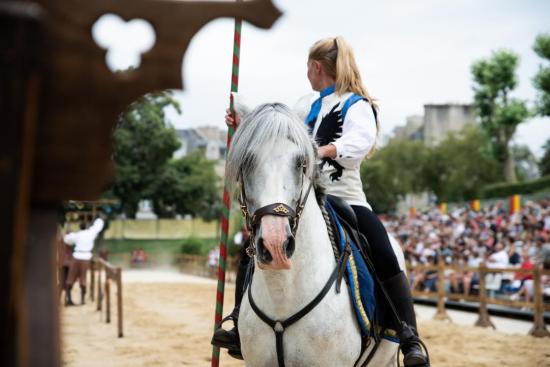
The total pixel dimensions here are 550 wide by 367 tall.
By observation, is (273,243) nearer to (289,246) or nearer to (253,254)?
(289,246)

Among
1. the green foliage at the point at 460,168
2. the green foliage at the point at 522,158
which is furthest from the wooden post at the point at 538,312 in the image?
the green foliage at the point at 522,158

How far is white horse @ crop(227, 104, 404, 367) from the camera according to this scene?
3211mm

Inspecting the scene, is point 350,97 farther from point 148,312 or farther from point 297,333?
point 148,312

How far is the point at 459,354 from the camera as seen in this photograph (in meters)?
8.93

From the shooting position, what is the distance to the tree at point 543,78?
31578 mm

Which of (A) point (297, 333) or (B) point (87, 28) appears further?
(A) point (297, 333)

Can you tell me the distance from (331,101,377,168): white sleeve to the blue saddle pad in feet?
1.10

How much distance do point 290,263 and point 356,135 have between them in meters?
1.12

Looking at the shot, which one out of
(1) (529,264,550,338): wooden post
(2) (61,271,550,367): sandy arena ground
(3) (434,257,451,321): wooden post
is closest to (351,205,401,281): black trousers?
(2) (61,271,550,367): sandy arena ground

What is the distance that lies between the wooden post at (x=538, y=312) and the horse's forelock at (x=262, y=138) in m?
8.72

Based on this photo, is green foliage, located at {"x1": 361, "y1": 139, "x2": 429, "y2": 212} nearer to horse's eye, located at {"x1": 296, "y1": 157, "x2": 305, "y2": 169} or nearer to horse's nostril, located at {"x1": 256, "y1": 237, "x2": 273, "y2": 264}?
horse's eye, located at {"x1": 296, "y1": 157, "x2": 305, "y2": 169}

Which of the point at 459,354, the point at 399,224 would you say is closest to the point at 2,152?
the point at 459,354

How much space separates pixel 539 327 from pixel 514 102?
3332 centimetres

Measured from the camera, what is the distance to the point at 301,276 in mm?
3490
